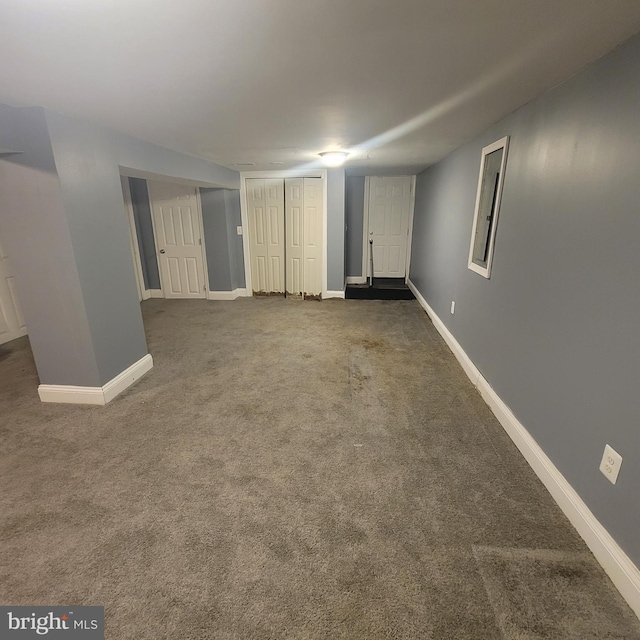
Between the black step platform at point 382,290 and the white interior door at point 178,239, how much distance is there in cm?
259

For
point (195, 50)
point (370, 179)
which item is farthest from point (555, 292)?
point (370, 179)

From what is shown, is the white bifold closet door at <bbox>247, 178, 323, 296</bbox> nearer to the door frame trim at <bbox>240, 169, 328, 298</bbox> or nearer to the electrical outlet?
the door frame trim at <bbox>240, 169, 328, 298</bbox>

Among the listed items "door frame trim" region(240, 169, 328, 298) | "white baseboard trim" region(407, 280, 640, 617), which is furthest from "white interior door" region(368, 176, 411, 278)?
"white baseboard trim" region(407, 280, 640, 617)

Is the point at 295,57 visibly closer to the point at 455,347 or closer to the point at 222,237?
the point at 455,347

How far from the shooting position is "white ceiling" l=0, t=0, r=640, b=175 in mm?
1136

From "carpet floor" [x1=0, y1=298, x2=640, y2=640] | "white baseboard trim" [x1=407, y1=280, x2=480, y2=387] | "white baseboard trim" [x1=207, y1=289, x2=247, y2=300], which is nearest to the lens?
"carpet floor" [x1=0, y1=298, x2=640, y2=640]

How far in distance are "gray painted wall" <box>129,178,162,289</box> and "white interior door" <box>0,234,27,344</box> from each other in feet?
6.02

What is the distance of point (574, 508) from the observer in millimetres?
1690

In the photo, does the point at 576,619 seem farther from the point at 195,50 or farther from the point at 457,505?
the point at 195,50

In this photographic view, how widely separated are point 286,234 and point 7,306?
12.2 feet

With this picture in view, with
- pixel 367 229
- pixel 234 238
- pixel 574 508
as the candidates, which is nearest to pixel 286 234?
pixel 234 238

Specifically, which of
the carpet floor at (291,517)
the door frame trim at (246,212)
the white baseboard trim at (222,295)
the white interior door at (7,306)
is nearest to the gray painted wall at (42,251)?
the carpet floor at (291,517)

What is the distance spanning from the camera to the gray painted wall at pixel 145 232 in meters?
5.42

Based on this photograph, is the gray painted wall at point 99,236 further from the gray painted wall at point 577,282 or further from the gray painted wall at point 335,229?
the gray painted wall at point 335,229
